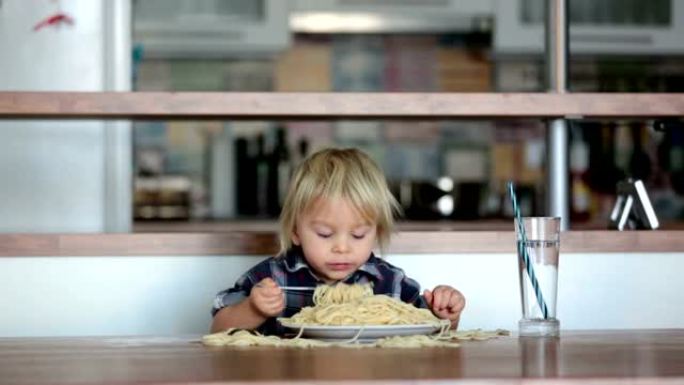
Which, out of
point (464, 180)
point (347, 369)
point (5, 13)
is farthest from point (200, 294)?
point (464, 180)

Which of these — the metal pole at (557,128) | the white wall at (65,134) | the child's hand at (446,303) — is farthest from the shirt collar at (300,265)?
the white wall at (65,134)

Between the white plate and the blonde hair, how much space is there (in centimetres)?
30

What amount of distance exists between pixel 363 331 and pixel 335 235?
12.2 inches

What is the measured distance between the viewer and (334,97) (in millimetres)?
2117

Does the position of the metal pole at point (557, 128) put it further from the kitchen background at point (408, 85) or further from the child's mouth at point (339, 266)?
the kitchen background at point (408, 85)

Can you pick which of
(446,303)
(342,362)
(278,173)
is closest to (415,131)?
(278,173)

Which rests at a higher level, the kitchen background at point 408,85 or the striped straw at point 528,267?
the kitchen background at point 408,85

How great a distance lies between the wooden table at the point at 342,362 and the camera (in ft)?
4.00

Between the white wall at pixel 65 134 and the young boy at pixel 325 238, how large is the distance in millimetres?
1354

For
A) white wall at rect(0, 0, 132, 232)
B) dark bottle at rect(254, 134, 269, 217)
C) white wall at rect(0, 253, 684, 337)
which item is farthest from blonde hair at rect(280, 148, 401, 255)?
dark bottle at rect(254, 134, 269, 217)

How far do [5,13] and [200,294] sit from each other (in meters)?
1.36

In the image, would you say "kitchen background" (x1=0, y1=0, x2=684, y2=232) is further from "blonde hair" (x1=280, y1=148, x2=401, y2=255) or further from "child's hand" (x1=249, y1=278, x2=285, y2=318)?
"child's hand" (x1=249, y1=278, x2=285, y2=318)

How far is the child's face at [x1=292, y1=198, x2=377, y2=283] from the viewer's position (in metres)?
1.87

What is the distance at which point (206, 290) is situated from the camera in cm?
219
